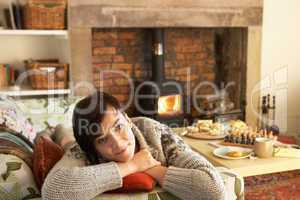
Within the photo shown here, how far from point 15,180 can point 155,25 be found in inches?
96.1

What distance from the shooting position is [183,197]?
3.80 ft

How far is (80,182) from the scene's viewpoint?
110 centimetres

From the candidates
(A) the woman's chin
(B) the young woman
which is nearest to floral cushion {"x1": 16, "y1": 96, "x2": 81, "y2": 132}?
(B) the young woman

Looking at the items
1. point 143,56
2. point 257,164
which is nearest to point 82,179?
point 257,164

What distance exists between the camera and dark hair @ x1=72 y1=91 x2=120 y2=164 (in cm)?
119

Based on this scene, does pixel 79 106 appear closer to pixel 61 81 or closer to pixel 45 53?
pixel 61 81

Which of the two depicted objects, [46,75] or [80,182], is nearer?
[80,182]

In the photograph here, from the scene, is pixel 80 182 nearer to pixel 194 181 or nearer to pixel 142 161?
pixel 142 161

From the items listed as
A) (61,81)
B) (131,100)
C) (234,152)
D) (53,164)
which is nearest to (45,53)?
(61,81)

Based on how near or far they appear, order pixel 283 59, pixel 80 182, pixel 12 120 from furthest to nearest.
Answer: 1. pixel 283 59
2. pixel 12 120
3. pixel 80 182

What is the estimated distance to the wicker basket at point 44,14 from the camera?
2.88m

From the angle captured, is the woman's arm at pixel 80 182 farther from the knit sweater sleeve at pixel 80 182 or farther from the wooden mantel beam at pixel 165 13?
the wooden mantel beam at pixel 165 13

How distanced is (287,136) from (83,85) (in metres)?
2.27

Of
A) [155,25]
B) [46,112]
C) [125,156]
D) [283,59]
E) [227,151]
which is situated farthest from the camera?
[283,59]
